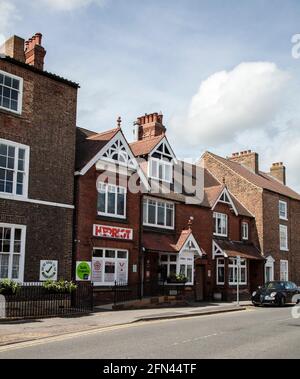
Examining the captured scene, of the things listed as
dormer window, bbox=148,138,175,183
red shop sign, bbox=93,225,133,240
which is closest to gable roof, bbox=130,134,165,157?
dormer window, bbox=148,138,175,183

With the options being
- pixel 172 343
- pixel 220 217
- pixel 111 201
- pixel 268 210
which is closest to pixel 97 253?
pixel 111 201

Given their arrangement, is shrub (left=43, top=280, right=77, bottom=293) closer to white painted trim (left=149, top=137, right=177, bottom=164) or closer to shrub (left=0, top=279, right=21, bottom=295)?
shrub (left=0, top=279, right=21, bottom=295)

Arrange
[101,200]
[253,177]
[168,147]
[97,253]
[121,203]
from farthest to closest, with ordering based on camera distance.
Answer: [253,177], [168,147], [121,203], [101,200], [97,253]

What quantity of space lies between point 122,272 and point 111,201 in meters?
3.77

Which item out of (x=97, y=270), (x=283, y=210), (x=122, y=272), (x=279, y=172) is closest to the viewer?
(x=97, y=270)

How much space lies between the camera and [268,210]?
40781 mm

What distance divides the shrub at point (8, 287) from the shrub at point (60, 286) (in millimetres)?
1825

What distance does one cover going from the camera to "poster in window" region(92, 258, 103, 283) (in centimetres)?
2391

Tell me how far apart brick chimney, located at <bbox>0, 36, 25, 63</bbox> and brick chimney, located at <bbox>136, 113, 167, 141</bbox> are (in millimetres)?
12965

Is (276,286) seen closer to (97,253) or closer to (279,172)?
(97,253)

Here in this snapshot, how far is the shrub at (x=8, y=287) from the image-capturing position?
18.6 meters
